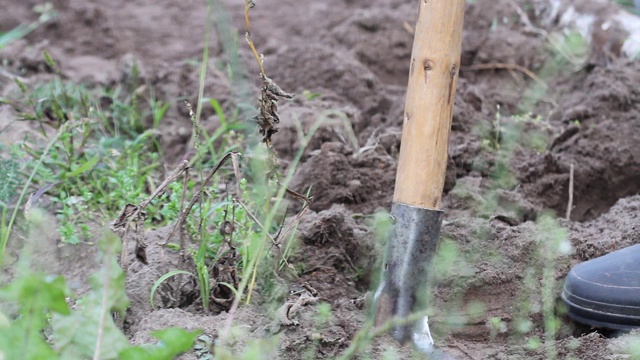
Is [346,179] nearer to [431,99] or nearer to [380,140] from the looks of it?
[380,140]

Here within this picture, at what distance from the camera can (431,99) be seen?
1878 mm

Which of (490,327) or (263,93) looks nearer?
(263,93)

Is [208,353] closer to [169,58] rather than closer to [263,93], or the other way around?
[263,93]

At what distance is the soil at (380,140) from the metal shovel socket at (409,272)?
2.7 inches

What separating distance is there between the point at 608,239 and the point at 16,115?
82.9 inches

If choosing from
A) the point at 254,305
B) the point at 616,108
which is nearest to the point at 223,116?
the point at 254,305

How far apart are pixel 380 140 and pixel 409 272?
3.31 feet

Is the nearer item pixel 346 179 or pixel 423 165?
pixel 423 165

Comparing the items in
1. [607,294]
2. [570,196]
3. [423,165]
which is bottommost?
[607,294]

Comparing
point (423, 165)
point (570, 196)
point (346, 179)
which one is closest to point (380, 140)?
point (346, 179)

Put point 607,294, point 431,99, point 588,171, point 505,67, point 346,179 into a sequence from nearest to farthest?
point 431,99 < point 607,294 < point 346,179 < point 588,171 < point 505,67

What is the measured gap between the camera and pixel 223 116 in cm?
290

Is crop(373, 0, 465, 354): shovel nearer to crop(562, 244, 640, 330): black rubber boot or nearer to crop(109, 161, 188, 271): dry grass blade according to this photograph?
crop(562, 244, 640, 330): black rubber boot

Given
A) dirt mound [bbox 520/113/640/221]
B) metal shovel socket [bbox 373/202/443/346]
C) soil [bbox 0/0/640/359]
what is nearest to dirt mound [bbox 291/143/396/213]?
soil [bbox 0/0/640/359]
